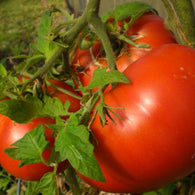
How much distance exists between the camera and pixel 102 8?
0.98m

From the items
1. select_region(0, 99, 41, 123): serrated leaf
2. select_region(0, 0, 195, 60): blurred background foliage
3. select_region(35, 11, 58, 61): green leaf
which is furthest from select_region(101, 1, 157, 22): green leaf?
select_region(0, 0, 195, 60): blurred background foliage

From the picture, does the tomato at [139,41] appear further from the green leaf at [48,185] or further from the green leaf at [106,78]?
the green leaf at [48,185]

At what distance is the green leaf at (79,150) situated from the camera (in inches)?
13.1

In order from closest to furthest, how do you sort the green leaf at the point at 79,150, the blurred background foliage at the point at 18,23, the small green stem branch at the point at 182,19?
1. the green leaf at the point at 79,150
2. the small green stem branch at the point at 182,19
3. the blurred background foliage at the point at 18,23

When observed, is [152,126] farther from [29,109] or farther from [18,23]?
[18,23]

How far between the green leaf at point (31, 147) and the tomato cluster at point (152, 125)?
8 cm

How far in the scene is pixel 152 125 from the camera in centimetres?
36

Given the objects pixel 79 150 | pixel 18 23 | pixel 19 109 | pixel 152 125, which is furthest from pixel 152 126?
pixel 18 23

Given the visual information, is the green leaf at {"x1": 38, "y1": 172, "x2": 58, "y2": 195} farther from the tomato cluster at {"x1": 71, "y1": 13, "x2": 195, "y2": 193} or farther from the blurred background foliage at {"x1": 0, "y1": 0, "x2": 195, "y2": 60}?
the blurred background foliage at {"x1": 0, "y1": 0, "x2": 195, "y2": 60}

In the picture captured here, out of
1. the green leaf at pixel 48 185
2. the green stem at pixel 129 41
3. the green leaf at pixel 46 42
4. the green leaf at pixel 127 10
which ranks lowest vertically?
the green leaf at pixel 48 185

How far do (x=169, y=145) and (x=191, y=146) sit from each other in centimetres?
3

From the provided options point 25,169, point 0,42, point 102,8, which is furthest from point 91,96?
point 0,42

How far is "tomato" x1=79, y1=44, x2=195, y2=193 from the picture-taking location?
36cm

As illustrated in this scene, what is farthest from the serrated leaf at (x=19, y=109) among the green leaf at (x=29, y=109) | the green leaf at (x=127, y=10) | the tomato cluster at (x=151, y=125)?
the green leaf at (x=127, y=10)
